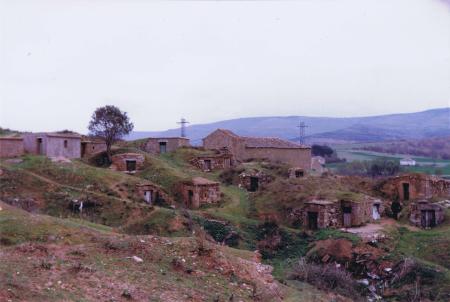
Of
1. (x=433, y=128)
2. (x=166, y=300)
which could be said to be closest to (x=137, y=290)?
(x=166, y=300)

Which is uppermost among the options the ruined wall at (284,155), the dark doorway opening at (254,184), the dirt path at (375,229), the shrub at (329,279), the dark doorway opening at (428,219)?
the ruined wall at (284,155)

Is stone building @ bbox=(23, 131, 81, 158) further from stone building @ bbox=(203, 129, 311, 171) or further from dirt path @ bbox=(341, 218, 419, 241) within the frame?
dirt path @ bbox=(341, 218, 419, 241)

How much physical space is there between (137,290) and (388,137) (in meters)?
158

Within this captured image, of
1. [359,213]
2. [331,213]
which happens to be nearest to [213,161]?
[331,213]

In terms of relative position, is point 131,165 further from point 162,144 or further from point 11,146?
point 11,146

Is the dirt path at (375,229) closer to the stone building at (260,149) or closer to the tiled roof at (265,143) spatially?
the stone building at (260,149)

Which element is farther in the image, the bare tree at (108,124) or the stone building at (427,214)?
the bare tree at (108,124)

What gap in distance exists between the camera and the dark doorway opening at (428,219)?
31906 millimetres

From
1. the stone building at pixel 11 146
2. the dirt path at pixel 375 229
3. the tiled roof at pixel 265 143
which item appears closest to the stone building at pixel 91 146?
the stone building at pixel 11 146

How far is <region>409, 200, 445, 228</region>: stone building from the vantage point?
31.9m

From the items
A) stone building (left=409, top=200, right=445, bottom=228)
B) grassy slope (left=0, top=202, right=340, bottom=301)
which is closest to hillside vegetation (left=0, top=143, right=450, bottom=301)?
grassy slope (left=0, top=202, right=340, bottom=301)

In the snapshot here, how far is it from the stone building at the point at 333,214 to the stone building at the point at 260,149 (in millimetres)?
10580

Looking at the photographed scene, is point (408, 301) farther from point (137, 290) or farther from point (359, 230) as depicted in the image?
point (137, 290)

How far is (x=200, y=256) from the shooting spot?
16953 mm
